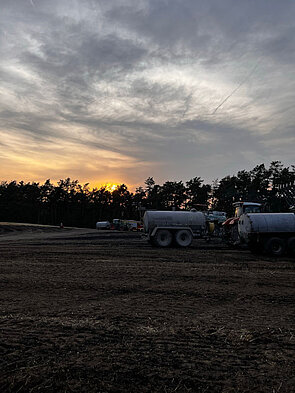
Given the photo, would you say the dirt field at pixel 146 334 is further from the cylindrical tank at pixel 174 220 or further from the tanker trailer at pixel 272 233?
the cylindrical tank at pixel 174 220

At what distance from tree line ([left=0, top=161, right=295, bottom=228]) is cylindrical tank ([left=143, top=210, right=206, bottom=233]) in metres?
82.7

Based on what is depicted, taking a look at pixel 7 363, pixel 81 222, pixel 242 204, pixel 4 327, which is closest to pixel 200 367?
pixel 7 363

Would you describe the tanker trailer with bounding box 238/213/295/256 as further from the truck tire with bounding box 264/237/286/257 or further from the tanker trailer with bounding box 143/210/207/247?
the tanker trailer with bounding box 143/210/207/247

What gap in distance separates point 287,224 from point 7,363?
16776mm

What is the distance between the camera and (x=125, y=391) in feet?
11.5

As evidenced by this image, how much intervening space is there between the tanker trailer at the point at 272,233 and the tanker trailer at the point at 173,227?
17.5 ft

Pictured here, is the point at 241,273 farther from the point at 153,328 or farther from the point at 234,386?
the point at 234,386

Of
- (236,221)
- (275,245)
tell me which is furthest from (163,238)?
(275,245)

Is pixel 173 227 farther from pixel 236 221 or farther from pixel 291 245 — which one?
Result: pixel 291 245

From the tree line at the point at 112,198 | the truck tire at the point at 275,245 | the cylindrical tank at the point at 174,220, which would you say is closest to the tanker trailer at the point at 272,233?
the truck tire at the point at 275,245

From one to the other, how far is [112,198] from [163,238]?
374 ft

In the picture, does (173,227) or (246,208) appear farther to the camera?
(173,227)

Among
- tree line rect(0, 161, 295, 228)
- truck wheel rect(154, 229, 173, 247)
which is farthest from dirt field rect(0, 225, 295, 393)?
tree line rect(0, 161, 295, 228)

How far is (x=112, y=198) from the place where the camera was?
5335 inches
